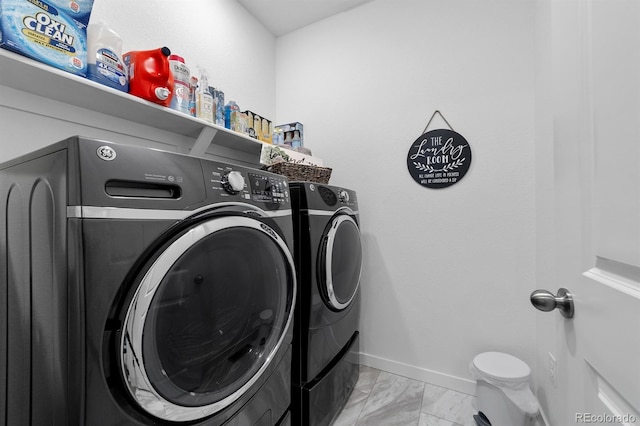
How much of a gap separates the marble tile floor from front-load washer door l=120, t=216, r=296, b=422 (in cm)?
89

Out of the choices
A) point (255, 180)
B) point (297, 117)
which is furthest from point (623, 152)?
point (297, 117)

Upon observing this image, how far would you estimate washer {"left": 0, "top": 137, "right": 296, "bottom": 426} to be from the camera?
544 mm

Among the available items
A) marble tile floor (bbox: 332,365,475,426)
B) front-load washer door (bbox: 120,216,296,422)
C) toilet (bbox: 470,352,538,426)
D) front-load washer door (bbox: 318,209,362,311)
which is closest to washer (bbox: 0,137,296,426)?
front-load washer door (bbox: 120,216,296,422)

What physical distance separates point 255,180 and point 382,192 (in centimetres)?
125

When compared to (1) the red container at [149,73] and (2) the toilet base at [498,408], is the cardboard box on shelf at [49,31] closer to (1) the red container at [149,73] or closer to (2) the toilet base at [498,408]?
(1) the red container at [149,73]

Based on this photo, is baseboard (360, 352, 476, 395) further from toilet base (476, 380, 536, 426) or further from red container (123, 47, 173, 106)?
red container (123, 47, 173, 106)

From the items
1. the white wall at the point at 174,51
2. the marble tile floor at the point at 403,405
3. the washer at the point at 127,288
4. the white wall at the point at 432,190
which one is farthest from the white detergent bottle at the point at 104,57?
the marble tile floor at the point at 403,405

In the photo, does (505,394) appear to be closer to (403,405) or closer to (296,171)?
(403,405)

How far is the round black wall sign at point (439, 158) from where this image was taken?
174 centimetres

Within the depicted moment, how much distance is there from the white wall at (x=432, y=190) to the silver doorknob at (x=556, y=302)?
112 cm

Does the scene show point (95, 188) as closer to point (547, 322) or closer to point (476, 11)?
point (547, 322)

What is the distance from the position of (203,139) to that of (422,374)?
205cm

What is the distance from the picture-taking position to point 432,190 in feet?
6.00

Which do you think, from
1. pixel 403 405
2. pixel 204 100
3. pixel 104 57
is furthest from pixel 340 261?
pixel 104 57
